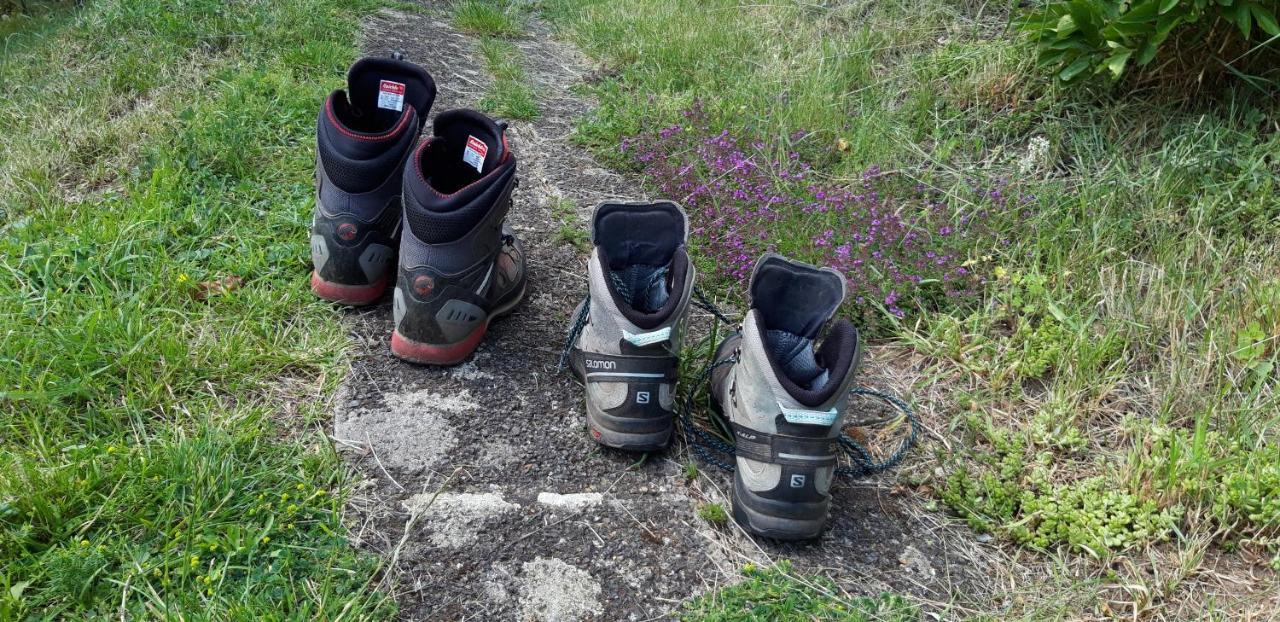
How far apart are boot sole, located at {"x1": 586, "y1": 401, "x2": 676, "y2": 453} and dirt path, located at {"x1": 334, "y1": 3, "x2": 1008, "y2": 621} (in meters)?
0.06

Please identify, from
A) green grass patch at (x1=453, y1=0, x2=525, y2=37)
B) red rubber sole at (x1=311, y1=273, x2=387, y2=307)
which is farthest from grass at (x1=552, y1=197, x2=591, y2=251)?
green grass patch at (x1=453, y1=0, x2=525, y2=37)

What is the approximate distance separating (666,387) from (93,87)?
3.68 meters

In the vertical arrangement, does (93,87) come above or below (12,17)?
above

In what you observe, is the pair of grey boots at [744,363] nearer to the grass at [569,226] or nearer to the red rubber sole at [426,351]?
the red rubber sole at [426,351]

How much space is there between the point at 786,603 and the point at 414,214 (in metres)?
1.48

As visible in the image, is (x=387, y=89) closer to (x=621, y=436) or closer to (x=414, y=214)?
(x=414, y=214)

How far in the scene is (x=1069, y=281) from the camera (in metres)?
2.94

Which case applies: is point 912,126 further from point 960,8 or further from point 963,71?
point 960,8

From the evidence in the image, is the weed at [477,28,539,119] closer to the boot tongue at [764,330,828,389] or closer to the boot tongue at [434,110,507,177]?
the boot tongue at [434,110,507,177]

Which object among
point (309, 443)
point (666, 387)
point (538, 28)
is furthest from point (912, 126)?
point (538, 28)

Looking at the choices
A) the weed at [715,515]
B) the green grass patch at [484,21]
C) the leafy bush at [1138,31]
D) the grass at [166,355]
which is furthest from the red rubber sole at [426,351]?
the green grass patch at [484,21]

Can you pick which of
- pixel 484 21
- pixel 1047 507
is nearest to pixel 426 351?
pixel 1047 507

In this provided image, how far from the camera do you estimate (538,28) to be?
21.7ft

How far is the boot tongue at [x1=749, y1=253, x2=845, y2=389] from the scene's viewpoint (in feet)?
7.43
